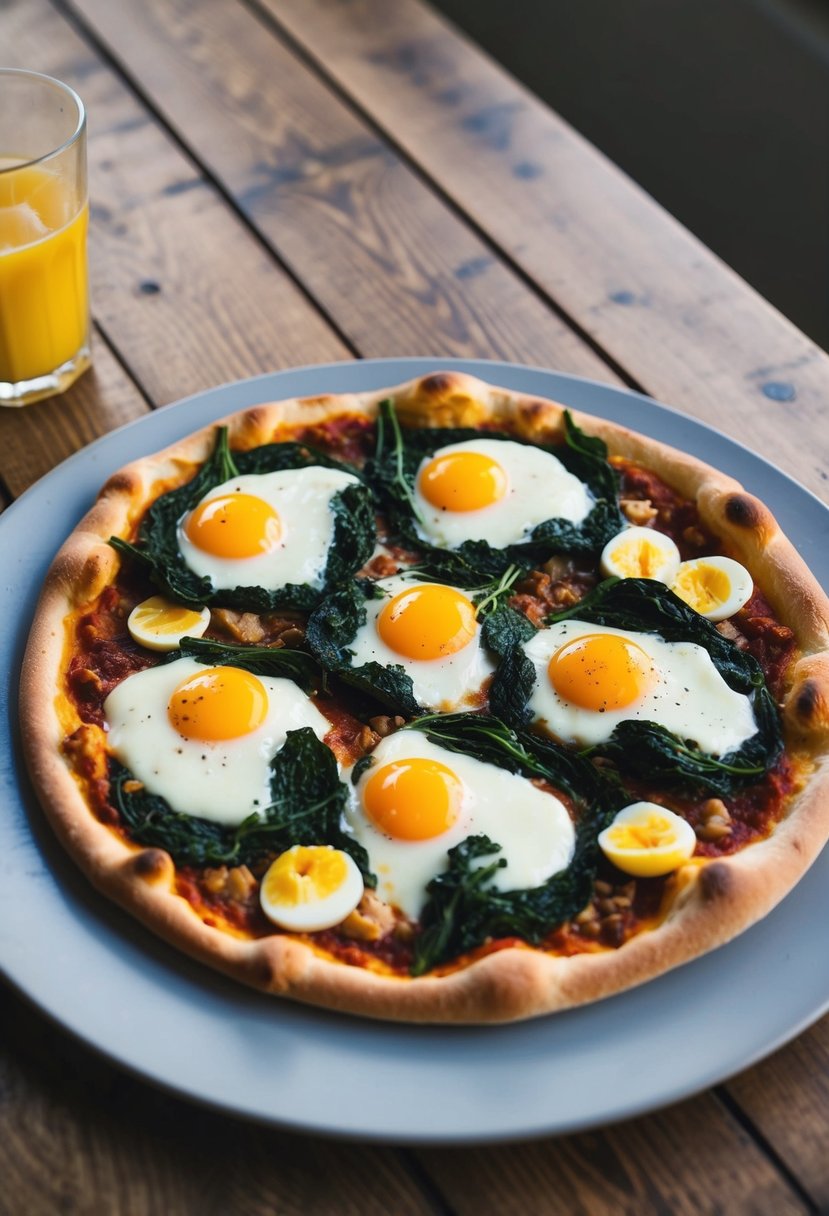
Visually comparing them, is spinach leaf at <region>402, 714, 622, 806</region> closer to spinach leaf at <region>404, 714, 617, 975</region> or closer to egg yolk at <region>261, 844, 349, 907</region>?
spinach leaf at <region>404, 714, 617, 975</region>

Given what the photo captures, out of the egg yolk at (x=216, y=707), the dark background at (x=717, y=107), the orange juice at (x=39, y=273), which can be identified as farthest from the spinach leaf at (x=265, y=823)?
the dark background at (x=717, y=107)

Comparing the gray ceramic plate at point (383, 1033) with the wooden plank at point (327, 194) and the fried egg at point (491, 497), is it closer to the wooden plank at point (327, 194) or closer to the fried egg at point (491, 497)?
the fried egg at point (491, 497)

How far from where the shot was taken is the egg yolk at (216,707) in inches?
168

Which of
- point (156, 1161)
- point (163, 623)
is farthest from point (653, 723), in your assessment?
point (156, 1161)

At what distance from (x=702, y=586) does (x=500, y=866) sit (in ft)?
4.62

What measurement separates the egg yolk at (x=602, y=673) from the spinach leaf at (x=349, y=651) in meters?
0.49

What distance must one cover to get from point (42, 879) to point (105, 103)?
493cm

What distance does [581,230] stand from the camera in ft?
22.2

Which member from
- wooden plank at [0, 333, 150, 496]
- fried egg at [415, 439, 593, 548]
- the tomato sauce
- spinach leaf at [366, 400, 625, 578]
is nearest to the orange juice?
wooden plank at [0, 333, 150, 496]

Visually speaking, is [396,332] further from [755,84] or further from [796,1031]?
[755,84]

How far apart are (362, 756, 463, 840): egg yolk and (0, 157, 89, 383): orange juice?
261 centimetres

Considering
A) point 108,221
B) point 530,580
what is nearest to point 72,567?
point 530,580

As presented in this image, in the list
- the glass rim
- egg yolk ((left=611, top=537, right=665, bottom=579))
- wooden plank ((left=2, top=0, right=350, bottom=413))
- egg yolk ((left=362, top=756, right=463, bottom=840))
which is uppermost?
the glass rim

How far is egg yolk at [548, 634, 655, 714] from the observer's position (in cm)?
439
